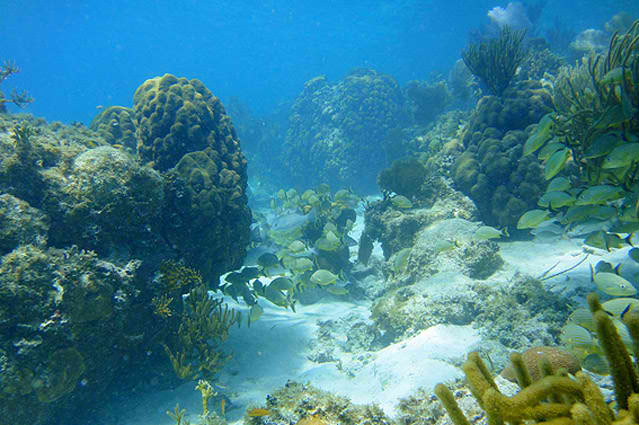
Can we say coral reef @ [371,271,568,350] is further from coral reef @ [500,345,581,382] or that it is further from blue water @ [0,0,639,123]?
blue water @ [0,0,639,123]

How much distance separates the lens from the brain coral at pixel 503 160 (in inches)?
263

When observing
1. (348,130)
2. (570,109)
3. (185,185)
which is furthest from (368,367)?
(348,130)

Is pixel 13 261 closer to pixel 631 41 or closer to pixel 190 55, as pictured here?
pixel 631 41

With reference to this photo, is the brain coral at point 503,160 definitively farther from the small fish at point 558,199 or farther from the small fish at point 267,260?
the small fish at point 267,260

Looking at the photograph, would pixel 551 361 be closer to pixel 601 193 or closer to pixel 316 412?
pixel 316 412

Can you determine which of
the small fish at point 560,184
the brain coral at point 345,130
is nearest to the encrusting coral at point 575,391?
the small fish at point 560,184

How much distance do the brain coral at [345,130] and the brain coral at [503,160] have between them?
8.12m

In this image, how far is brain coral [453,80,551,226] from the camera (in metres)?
6.67

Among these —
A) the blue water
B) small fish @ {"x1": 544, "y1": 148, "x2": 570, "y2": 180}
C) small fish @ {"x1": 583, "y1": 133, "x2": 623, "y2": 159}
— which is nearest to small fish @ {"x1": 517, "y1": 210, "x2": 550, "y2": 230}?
small fish @ {"x1": 544, "y1": 148, "x2": 570, "y2": 180}

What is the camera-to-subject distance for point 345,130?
16.9 meters

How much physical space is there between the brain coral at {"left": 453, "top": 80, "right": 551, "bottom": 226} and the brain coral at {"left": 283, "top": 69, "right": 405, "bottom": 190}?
812 centimetres

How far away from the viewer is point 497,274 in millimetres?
5520

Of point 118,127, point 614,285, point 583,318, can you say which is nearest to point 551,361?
point 583,318

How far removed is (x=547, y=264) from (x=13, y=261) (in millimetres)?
7550
